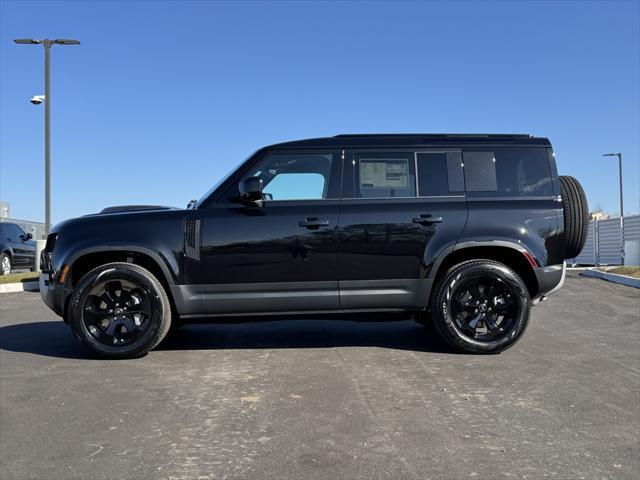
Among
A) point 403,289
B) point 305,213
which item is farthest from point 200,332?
point 403,289

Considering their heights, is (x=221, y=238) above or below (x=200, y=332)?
above

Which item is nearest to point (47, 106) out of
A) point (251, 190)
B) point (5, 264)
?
point (5, 264)

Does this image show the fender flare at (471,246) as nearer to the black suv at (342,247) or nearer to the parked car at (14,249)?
the black suv at (342,247)

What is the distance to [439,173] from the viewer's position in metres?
4.95

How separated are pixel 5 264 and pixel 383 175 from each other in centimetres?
1409

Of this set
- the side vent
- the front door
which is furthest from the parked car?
the front door

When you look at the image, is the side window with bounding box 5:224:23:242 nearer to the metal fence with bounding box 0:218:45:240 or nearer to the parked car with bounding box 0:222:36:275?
the parked car with bounding box 0:222:36:275

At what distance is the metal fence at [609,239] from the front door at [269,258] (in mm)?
17292

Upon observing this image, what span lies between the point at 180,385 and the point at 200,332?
217cm

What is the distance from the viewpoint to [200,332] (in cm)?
592

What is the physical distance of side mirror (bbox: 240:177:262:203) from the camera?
15.3 ft

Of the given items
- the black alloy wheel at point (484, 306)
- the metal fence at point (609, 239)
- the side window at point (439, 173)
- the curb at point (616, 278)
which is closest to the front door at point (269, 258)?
the side window at point (439, 173)

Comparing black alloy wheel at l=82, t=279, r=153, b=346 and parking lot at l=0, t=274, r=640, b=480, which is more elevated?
black alloy wheel at l=82, t=279, r=153, b=346

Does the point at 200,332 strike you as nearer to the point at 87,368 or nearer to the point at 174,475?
the point at 87,368
